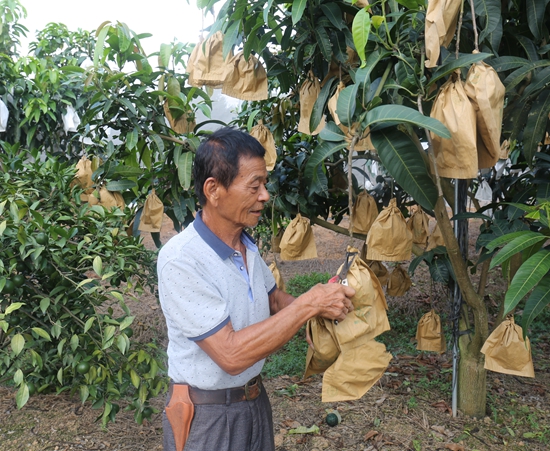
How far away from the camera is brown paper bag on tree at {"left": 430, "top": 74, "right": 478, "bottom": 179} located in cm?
127

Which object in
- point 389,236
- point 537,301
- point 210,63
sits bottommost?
point 537,301

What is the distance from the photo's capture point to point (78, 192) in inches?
90.6

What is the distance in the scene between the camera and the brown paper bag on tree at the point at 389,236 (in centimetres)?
208

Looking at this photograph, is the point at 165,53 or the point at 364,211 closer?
the point at 165,53

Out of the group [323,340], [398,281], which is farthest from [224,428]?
[398,281]

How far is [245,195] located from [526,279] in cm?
79

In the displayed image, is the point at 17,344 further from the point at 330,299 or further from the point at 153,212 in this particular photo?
the point at 330,299

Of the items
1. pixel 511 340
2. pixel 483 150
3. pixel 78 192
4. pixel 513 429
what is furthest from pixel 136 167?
pixel 513 429

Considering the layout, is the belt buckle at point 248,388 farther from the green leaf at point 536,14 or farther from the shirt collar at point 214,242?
the green leaf at point 536,14

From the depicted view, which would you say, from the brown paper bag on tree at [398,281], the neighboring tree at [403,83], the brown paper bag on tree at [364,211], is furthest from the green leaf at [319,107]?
the brown paper bag on tree at [398,281]

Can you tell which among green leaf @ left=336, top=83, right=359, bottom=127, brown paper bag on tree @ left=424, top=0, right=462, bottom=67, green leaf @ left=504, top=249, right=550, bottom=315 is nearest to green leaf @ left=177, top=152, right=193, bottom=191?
green leaf @ left=336, top=83, right=359, bottom=127

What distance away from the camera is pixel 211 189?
143cm

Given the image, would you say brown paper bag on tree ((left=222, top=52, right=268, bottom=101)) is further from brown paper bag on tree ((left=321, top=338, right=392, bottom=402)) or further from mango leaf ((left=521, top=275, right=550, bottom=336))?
mango leaf ((left=521, top=275, right=550, bottom=336))

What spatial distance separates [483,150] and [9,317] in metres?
1.71
